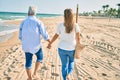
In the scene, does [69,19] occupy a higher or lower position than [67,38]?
higher

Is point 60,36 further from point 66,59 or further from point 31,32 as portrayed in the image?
point 31,32

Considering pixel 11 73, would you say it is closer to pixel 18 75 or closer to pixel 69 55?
pixel 18 75

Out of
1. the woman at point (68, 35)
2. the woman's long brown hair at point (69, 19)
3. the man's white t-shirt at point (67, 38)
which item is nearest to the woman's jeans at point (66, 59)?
the woman at point (68, 35)

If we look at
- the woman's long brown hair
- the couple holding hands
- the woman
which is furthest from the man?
the woman's long brown hair

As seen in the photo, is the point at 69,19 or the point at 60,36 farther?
the point at 60,36

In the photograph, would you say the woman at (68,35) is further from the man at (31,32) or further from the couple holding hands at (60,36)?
the man at (31,32)

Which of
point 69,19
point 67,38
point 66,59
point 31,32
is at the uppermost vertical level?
point 69,19

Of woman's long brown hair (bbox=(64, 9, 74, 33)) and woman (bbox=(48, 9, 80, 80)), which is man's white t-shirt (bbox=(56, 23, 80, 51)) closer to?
woman (bbox=(48, 9, 80, 80))

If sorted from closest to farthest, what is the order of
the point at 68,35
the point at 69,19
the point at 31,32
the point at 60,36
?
1. the point at 69,19
2. the point at 68,35
3. the point at 60,36
4. the point at 31,32

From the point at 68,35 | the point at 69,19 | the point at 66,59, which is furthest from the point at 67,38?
the point at 66,59

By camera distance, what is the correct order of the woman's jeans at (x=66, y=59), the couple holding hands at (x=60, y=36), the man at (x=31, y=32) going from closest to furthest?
the couple holding hands at (x=60, y=36)
the woman's jeans at (x=66, y=59)
the man at (x=31, y=32)

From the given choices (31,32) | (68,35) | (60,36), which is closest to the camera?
(68,35)

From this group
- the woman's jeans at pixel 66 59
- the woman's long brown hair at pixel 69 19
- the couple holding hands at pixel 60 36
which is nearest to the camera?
the woman's long brown hair at pixel 69 19

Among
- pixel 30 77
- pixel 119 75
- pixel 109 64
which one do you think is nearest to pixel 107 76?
pixel 119 75
